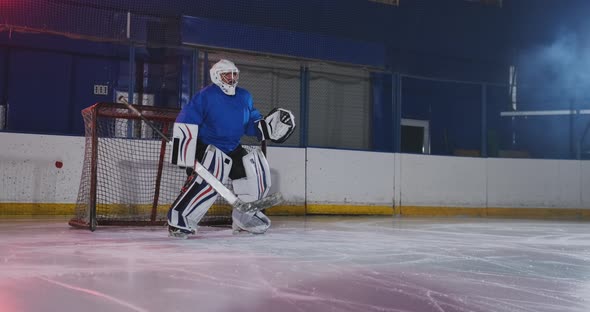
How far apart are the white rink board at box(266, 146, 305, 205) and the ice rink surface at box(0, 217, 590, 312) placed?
11.0 feet

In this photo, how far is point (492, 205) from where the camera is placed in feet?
32.2

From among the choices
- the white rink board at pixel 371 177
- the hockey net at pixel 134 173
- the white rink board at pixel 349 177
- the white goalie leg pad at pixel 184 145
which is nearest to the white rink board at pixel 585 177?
the white rink board at pixel 371 177

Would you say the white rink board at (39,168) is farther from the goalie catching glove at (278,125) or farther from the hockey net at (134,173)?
the goalie catching glove at (278,125)

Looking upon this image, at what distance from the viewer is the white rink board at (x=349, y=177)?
891cm

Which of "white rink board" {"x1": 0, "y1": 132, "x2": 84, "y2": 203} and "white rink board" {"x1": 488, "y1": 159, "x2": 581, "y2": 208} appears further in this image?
"white rink board" {"x1": 488, "y1": 159, "x2": 581, "y2": 208}

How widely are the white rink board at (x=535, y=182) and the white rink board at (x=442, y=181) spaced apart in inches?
9.8

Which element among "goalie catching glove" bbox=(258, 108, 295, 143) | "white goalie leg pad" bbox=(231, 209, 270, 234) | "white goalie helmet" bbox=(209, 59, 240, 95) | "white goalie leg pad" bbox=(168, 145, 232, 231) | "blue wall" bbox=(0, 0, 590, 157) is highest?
"blue wall" bbox=(0, 0, 590, 157)

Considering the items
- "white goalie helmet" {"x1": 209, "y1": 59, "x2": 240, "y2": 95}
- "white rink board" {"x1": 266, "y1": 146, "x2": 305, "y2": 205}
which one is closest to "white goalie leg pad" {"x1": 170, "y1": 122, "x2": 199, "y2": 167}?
"white goalie helmet" {"x1": 209, "y1": 59, "x2": 240, "y2": 95}

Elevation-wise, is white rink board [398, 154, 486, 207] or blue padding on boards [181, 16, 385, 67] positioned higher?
blue padding on boards [181, 16, 385, 67]

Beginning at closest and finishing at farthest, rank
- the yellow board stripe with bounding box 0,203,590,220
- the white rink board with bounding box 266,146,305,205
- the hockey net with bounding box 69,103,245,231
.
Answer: the hockey net with bounding box 69,103,245,231, the yellow board stripe with bounding box 0,203,590,220, the white rink board with bounding box 266,146,305,205

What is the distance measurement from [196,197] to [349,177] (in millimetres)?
4456

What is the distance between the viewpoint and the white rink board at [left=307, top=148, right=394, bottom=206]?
8.91 meters

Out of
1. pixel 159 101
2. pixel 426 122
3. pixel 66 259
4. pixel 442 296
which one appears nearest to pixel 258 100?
pixel 159 101

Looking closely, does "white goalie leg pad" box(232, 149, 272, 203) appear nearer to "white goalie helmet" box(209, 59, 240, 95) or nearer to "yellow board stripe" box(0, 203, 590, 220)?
"white goalie helmet" box(209, 59, 240, 95)
